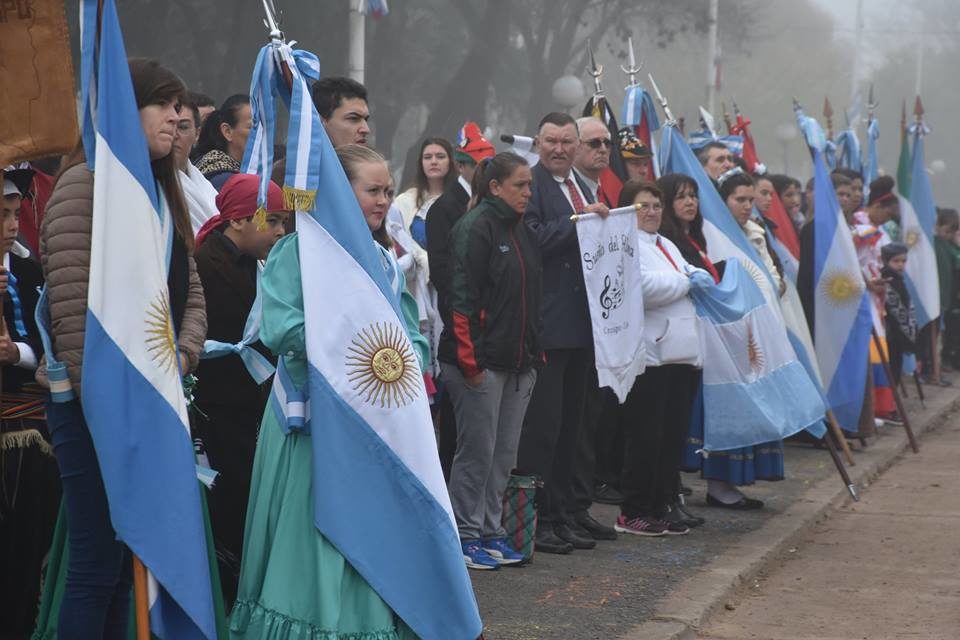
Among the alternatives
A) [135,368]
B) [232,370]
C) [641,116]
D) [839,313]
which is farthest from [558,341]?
[839,313]

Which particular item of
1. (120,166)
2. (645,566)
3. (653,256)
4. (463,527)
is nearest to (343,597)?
(120,166)

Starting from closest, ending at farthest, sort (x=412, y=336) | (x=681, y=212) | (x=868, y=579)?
(x=412, y=336) → (x=868, y=579) → (x=681, y=212)

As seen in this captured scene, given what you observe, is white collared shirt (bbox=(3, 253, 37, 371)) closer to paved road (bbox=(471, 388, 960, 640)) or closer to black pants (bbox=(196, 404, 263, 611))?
black pants (bbox=(196, 404, 263, 611))

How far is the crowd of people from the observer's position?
459 cm

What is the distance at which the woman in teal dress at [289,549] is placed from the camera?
4.68m

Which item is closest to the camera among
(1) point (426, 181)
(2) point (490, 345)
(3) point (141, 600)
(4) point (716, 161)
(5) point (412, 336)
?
(3) point (141, 600)

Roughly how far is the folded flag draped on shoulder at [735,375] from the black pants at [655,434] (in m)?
0.38

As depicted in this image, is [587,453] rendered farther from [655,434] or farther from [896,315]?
[896,315]

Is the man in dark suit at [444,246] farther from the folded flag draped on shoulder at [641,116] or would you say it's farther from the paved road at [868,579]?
the folded flag draped on shoulder at [641,116]

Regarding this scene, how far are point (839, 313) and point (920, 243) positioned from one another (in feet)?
14.3

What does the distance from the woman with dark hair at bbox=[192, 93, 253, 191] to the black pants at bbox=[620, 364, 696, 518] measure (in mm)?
2482

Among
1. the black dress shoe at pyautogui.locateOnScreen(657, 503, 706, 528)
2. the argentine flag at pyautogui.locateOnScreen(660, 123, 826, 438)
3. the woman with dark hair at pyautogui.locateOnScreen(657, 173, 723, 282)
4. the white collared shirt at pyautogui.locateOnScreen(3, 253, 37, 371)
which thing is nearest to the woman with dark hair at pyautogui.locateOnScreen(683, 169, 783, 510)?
the argentine flag at pyautogui.locateOnScreen(660, 123, 826, 438)

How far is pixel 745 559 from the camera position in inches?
303

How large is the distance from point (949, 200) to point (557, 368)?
→ 2597 inches
